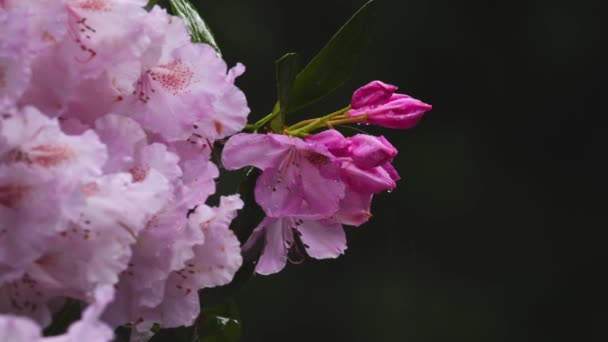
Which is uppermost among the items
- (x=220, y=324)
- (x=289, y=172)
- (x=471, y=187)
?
(x=289, y=172)

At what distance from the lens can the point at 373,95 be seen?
0.62m

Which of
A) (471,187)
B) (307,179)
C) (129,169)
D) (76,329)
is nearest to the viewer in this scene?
(76,329)

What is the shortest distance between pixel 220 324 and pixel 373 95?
16 cm

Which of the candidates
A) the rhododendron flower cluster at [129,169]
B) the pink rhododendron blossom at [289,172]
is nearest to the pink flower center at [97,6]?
the rhododendron flower cluster at [129,169]

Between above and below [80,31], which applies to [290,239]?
below

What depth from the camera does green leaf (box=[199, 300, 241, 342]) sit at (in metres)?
0.65

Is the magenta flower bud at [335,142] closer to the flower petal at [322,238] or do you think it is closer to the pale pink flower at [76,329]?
the flower petal at [322,238]

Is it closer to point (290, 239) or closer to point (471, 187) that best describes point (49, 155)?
point (290, 239)

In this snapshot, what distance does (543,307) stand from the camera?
2.79 metres

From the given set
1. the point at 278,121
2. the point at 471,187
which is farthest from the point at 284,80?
the point at 471,187

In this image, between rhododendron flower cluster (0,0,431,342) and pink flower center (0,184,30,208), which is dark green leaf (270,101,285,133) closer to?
rhododendron flower cluster (0,0,431,342)

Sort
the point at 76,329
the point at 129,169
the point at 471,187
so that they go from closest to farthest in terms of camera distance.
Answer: the point at 76,329
the point at 129,169
the point at 471,187

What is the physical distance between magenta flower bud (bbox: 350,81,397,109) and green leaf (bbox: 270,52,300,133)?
1.4 inches

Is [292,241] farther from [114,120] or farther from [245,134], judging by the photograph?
[114,120]
